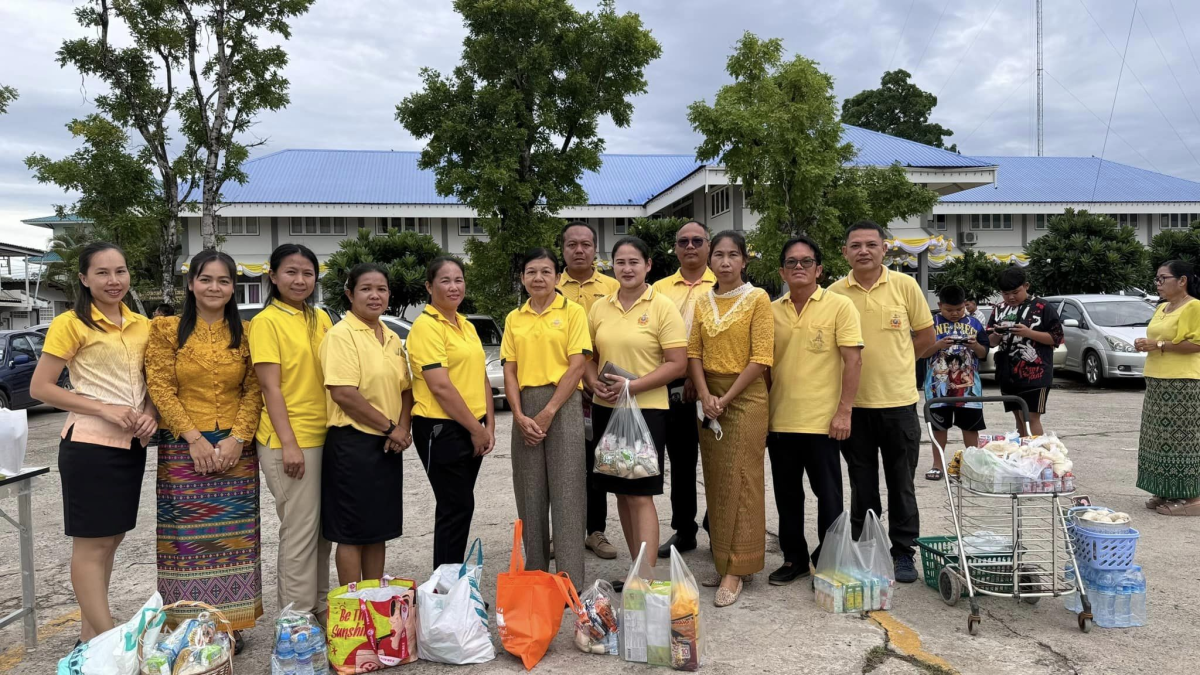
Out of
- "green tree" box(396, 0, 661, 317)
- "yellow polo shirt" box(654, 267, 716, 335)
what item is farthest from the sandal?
"green tree" box(396, 0, 661, 317)

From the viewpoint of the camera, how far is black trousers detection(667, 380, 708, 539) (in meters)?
4.40

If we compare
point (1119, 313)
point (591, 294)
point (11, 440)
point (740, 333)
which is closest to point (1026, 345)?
point (740, 333)

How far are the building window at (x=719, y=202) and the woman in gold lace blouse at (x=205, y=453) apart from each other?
20.7 meters

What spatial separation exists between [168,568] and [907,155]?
25.0m

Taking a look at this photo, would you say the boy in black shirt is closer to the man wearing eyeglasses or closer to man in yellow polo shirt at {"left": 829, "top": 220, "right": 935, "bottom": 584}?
man in yellow polo shirt at {"left": 829, "top": 220, "right": 935, "bottom": 584}

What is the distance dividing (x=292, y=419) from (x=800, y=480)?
261cm

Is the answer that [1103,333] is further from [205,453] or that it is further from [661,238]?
[205,453]

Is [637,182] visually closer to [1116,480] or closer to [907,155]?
[907,155]

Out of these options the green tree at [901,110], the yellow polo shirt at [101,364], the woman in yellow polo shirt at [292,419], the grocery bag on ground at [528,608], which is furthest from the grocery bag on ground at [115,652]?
the green tree at [901,110]

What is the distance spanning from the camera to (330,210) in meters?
25.2

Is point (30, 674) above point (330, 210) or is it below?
below

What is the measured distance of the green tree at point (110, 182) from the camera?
12.0m

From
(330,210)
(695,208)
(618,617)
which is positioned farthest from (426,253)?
(618,617)

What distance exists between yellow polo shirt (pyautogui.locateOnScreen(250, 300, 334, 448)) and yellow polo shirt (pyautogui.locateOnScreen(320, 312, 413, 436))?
0.22ft
